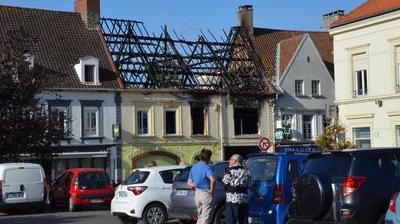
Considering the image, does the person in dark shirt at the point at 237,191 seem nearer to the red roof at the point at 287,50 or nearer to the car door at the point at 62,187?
the car door at the point at 62,187

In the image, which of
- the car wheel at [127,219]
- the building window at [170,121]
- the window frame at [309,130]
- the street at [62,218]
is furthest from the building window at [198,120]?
the car wheel at [127,219]

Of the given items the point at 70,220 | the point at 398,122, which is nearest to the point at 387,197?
the point at 70,220

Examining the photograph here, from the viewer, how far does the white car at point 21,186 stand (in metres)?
26.3

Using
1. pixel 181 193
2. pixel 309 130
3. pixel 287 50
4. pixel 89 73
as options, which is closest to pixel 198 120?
pixel 89 73

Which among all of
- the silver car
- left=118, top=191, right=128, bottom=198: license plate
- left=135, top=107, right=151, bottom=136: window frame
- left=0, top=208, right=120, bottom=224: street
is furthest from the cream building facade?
the silver car

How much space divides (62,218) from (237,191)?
11.0 m

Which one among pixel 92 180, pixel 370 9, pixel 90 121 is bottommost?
pixel 92 180

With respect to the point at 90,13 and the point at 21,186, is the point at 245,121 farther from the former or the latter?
the point at 21,186

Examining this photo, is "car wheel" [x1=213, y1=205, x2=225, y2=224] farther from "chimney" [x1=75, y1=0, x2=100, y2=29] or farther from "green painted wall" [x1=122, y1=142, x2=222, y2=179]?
"chimney" [x1=75, y1=0, x2=100, y2=29]

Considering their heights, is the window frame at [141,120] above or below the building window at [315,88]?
below

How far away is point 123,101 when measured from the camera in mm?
43031

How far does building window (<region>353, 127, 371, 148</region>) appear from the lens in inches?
1366

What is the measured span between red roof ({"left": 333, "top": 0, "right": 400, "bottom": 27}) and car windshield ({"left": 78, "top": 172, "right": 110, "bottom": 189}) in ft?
48.0

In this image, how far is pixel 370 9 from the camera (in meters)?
34.9
